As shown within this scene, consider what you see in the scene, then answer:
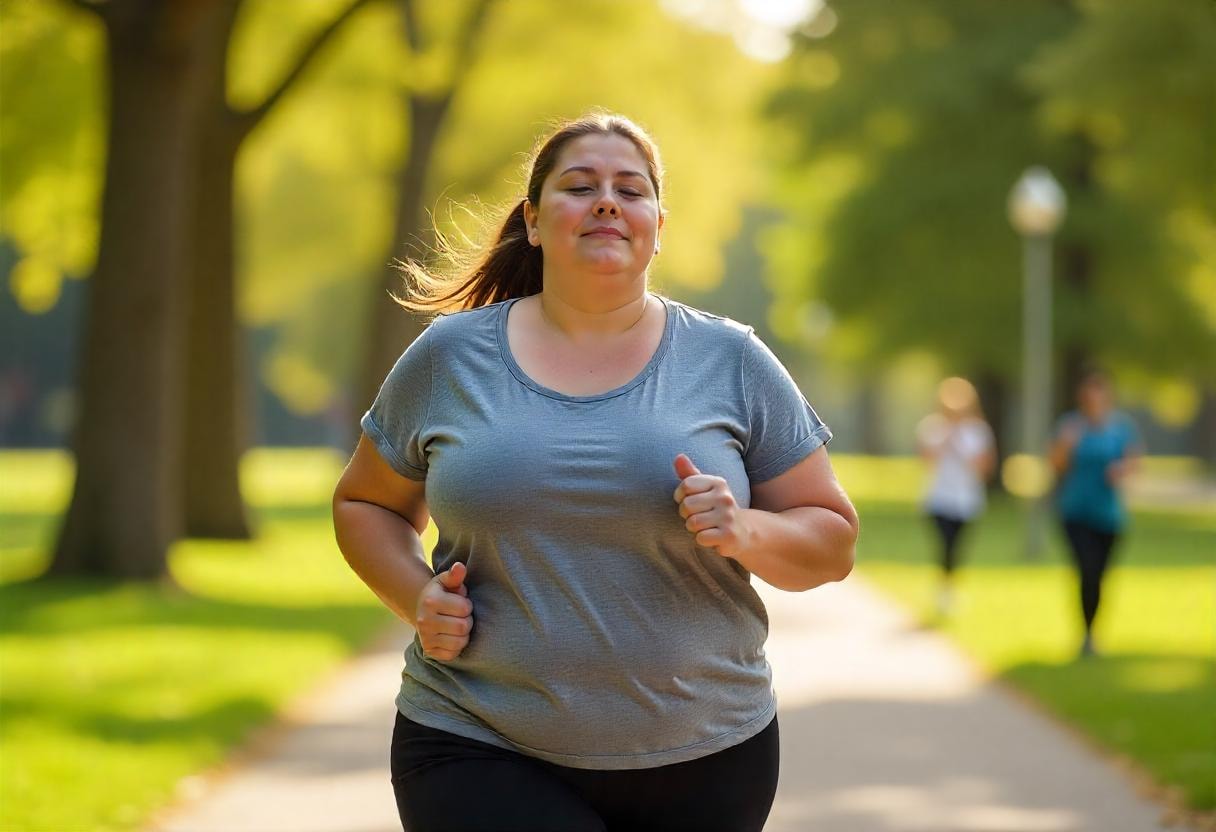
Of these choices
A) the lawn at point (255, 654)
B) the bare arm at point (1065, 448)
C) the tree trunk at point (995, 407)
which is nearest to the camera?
the lawn at point (255, 654)

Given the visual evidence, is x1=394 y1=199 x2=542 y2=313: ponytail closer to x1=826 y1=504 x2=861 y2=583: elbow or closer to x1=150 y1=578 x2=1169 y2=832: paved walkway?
x1=826 y1=504 x2=861 y2=583: elbow

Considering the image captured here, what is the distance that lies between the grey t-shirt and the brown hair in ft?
1.13

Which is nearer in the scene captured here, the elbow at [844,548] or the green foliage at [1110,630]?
the elbow at [844,548]

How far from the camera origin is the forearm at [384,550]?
11.2 ft

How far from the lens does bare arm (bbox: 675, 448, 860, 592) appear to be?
9.86 feet

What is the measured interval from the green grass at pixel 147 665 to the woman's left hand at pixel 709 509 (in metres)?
4.42

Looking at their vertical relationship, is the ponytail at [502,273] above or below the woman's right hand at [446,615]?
above

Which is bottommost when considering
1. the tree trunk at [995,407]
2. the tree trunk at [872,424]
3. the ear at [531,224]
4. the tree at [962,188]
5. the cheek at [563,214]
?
the cheek at [563,214]

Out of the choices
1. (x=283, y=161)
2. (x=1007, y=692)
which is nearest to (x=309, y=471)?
(x=283, y=161)

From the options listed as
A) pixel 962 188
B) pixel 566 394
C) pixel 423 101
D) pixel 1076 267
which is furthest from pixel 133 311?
pixel 1076 267

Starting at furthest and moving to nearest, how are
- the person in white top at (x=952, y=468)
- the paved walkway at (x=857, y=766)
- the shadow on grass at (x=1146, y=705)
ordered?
1. the person in white top at (x=952, y=468)
2. the shadow on grass at (x=1146, y=705)
3. the paved walkway at (x=857, y=766)

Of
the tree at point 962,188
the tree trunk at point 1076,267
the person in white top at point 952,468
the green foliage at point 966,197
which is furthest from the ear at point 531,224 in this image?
the tree trunk at point 1076,267

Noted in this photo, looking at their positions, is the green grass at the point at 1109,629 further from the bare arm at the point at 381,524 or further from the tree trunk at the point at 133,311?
the tree trunk at the point at 133,311

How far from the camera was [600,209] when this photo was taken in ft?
10.8
